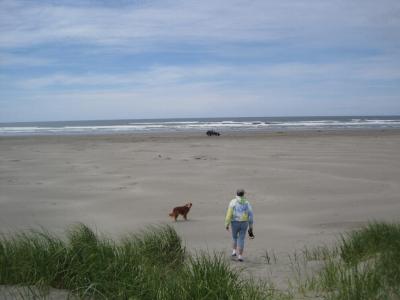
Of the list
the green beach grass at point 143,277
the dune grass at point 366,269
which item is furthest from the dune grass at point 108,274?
the dune grass at point 366,269

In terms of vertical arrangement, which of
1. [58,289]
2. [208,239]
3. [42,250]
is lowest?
[208,239]

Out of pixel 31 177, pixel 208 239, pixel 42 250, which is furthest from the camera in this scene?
pixel 31 177

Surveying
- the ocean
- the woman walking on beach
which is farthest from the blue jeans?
the ocean

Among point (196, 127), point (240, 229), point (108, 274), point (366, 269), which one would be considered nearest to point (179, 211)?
point (240, 229)

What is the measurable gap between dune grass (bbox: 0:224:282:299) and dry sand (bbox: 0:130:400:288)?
2.05 meters

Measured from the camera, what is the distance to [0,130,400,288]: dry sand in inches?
400

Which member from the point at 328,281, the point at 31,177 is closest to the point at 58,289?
the point at 328,281

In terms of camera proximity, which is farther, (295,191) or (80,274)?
(295,191)

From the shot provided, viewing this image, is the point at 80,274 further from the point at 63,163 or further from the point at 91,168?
the point at 63,163

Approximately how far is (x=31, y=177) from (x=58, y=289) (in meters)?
13.1

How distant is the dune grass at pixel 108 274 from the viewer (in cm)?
491

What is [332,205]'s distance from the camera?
12.4m

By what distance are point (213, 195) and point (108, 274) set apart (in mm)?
8555

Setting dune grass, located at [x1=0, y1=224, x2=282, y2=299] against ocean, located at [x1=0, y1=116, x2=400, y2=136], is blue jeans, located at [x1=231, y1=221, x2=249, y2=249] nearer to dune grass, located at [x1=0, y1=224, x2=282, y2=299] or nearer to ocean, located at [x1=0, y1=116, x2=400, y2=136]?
dune grass, located at [x1=0, y1=224, x2=282, y2=299]
